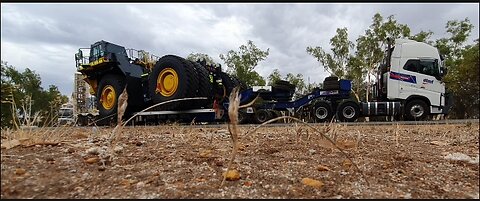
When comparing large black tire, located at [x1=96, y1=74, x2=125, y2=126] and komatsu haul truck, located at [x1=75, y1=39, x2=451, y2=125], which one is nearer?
komatsu haul truck, located at [x1=75, y1=39, x2=451, y2=125]

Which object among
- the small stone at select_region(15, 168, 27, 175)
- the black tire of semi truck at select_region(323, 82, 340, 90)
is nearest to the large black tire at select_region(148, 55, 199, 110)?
the black tire of semi truck at select_region(323, 82, 340, 90)

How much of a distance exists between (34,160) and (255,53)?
26794 mm

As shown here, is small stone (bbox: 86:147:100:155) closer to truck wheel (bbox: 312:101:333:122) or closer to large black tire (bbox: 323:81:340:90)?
truck wheel (bbox: 312:101:333:122)

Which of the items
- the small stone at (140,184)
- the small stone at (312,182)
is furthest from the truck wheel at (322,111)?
the small stone at (140,184)

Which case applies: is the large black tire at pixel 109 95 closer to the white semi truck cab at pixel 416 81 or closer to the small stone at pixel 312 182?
the white semi truck cab at pixel 416 81

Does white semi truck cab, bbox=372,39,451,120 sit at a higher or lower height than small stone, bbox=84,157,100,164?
higher

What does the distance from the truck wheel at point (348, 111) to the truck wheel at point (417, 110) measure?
4.56ft

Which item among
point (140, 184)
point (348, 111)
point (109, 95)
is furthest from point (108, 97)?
point (140, 184)

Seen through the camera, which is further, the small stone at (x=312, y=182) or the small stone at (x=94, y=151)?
the small stone at (x=94, y=151)

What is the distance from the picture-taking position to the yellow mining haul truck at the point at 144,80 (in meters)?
8.79

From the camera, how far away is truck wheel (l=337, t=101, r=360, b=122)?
375 inches

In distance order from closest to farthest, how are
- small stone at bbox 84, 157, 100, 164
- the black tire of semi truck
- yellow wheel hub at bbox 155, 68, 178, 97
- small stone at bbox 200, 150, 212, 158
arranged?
small stone at bbox 84, 157, 100, 164 → small stone at bbox 200, 150, 212, 158 → yellow wheel hub at bbox 155, 68, 178, 97 → the black tire of semi truck

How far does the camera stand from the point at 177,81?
345 inches

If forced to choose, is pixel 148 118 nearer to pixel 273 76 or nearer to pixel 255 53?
pixel 255 53
